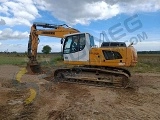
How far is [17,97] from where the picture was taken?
11367 millimetres

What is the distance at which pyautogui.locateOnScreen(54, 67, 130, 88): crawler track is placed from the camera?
1520 cm

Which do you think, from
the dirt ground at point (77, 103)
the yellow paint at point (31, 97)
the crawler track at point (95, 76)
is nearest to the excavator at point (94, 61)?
the crawler track at point (95, 76)

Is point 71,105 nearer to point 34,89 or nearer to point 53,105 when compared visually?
point 53,105

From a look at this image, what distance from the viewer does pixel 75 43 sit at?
1608 centimetres

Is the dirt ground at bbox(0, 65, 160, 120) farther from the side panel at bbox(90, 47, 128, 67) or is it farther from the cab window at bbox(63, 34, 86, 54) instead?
the cab window at bbox(63, 34, 86, 54)

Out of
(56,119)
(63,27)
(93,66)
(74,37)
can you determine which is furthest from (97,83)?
(56,119)

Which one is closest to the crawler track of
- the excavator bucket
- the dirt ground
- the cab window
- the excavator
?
the excavator

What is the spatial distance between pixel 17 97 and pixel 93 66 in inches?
233

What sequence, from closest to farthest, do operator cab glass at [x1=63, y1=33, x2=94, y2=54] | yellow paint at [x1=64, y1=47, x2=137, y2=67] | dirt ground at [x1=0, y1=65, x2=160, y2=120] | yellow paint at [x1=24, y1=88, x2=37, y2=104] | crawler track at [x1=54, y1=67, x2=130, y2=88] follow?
dirt ground at [x1=0, y1=65, x2=160, y2=120] < yellow paint at [x1=24, y1=88, x2=37, y2=104] < yellow paint at [x1=64, y1=47, x2=137, y2=67] < crawler track at [x1=54, y1=67, x2=130, y2=88] < operator cab glass at [x1=63, y1=33, x2=94, y2=54]

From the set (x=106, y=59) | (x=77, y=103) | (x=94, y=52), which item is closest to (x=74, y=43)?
(x=94, y=52)

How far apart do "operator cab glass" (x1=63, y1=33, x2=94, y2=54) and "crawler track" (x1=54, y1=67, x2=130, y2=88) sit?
1.17 m

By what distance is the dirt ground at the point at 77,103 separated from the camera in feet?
28.3

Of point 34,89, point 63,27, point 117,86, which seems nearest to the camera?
point 34,89

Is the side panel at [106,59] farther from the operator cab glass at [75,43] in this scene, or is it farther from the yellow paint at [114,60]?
the operator cab glass at [75,43]
